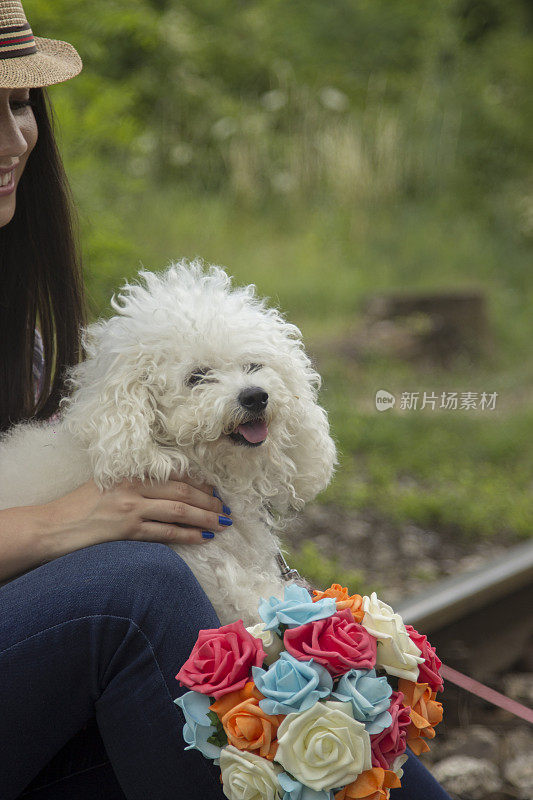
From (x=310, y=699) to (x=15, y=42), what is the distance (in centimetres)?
134

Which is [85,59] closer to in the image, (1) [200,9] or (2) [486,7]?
(1) [200,9]

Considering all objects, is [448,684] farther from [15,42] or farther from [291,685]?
[15,42]

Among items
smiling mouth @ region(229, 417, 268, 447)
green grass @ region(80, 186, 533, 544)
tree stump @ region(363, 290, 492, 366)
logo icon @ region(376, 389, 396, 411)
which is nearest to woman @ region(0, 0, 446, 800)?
smiling mouth @ region(229, 417, 268, 447)

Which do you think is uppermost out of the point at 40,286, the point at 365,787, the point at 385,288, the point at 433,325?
the point at 40,286

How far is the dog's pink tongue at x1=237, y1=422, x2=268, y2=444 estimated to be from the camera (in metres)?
1.66

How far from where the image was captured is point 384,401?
508cm

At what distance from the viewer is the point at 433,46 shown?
30.9 feet

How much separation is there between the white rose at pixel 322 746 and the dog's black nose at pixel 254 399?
641mm

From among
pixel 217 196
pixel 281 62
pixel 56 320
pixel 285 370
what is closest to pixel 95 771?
pixel 285 370

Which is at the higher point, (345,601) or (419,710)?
(345,601)

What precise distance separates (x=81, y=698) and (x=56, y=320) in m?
0.97

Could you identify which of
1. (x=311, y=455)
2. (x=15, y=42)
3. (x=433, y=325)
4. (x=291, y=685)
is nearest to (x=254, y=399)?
(x=311, y=455)

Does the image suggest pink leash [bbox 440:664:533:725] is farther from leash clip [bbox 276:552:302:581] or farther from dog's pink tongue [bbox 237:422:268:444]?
dog's pink tongue [bbox 237:422:268:444]

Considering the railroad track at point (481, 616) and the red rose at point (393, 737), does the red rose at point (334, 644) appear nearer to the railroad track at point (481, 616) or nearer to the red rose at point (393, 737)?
the red rose at point (393, 737)
